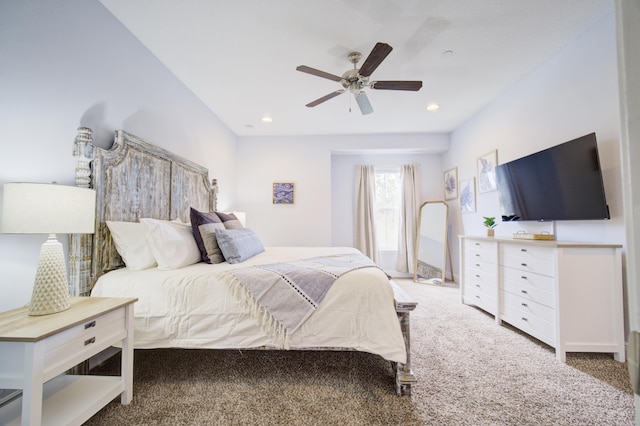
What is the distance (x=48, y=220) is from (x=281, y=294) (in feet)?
3.98

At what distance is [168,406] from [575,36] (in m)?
4.09

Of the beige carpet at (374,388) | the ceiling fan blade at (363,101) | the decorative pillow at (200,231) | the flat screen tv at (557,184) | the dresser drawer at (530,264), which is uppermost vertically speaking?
the ceiling fan blade at (363,101)

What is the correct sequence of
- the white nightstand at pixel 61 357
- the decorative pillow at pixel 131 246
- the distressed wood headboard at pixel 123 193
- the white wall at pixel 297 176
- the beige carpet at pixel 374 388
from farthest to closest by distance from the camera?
the white wall at pixel 297 176 < the decorative pillow at pixel 131 246 < the distressed wood headboard at pixel 123 193 < the beige carpet at pixel 374 388 < the white nightstand at pixel 61 357

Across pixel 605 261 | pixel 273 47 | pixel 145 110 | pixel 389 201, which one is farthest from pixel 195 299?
pixel 389 201

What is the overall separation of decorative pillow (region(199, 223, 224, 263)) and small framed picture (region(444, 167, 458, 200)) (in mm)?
3808

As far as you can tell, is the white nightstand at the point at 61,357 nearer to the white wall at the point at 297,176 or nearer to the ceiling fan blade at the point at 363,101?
the ceiling fan blade at the point at 363,101

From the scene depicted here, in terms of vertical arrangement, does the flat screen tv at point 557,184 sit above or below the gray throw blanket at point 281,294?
above

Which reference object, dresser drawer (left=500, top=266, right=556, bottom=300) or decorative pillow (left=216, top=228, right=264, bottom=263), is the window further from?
decorative pillow (left=216, top=228, right=264, bottom=263)

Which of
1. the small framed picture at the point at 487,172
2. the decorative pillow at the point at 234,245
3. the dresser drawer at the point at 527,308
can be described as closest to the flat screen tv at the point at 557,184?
the small framed picture at the point at 487,172

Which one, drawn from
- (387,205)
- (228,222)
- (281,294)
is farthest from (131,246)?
(387,205)

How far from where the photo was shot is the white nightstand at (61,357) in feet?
3.45

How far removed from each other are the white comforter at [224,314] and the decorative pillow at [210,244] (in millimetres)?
419

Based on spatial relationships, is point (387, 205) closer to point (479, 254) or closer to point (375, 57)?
point (479, 254)

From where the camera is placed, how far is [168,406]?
150cm
